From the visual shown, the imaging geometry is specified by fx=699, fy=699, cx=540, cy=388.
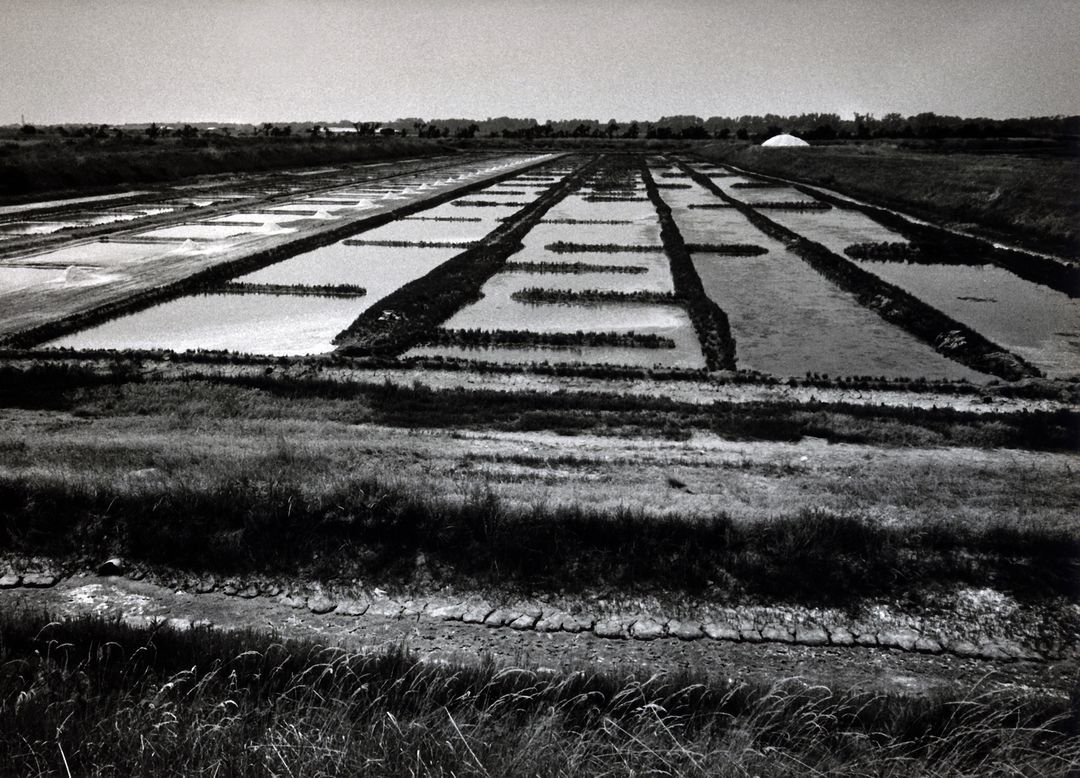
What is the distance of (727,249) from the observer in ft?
59.9

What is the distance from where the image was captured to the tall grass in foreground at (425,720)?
2613 millimetres

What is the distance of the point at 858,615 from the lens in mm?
4492

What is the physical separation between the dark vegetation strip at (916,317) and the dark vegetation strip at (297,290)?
980cm

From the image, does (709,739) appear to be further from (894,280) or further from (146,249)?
(146,249)

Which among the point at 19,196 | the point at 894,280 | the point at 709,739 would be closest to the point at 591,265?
the point at 894,280

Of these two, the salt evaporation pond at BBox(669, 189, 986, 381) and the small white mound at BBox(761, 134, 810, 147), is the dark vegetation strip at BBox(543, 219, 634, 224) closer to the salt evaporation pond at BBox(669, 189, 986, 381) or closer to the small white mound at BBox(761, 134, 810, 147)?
the salt evaporation pond at BBox(669, 189, 986, 381)

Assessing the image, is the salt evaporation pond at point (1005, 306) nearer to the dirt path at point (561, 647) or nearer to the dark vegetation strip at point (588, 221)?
the dirt path at point (561, 647)

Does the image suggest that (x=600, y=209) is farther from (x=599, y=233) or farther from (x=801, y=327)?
(x=801, y=327)

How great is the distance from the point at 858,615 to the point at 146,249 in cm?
1761

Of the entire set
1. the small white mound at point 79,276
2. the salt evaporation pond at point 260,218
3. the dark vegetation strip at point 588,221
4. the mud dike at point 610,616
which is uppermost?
the salt evaporation pond at point 260,218

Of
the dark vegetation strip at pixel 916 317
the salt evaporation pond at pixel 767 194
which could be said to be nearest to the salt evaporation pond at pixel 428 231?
the dark vegetation strip at pixel 916 317

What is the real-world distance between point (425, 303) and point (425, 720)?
10049 millimetres

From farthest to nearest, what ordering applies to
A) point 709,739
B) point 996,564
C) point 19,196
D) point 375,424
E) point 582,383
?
1. point 19,196
2. point 582,383
3. point 375,424
4. point 996,564
5. point 709,739

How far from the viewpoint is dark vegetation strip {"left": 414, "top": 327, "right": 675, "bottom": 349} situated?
34.8ft
